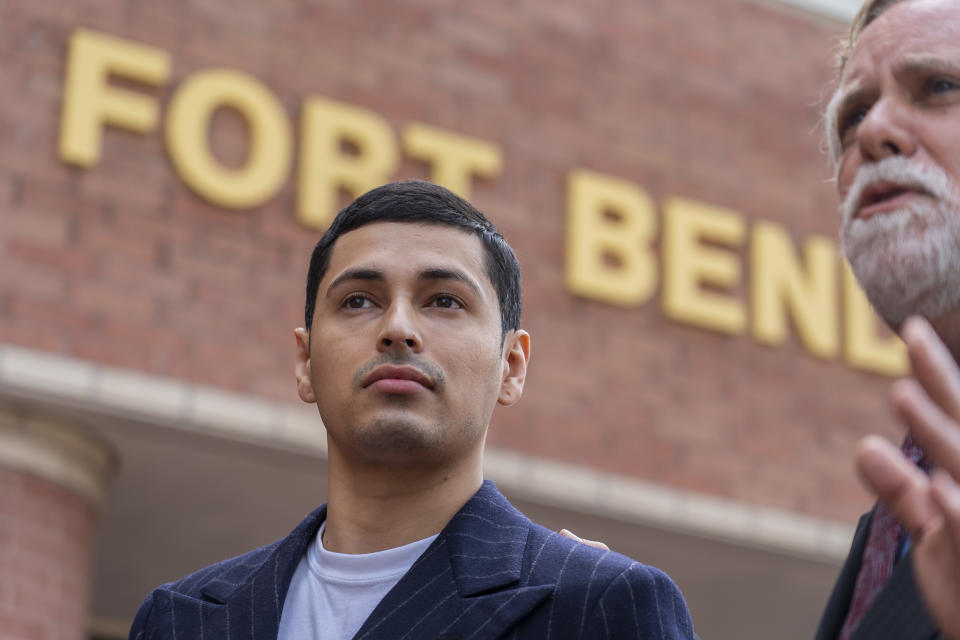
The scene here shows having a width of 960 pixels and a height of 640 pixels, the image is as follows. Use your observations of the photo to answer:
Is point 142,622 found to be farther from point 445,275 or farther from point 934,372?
point 934,372

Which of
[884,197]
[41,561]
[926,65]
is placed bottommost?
[41,561]

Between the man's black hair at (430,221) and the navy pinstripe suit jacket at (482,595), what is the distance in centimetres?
44

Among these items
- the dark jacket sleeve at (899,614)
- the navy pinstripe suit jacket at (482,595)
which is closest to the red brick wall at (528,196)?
the navy pinstripe suit jacket at (482,595)

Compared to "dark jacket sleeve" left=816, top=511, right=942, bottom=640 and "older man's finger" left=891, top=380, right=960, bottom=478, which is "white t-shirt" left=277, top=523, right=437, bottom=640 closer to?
"dark jacket sleeve" left=816, top=511, right=942, bottom=640

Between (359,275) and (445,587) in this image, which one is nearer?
(445,587)

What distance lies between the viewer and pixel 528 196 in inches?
438

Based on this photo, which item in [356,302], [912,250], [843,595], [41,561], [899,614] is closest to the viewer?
[899,614]

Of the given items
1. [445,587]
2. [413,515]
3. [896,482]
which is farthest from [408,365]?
[896,482]

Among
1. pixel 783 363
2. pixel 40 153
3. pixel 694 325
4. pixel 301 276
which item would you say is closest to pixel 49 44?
pixel 40 153

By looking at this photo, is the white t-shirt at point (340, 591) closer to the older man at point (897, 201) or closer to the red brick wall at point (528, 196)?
the older man at point (897, 201)

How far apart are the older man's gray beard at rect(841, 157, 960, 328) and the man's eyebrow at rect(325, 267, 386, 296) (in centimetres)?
94

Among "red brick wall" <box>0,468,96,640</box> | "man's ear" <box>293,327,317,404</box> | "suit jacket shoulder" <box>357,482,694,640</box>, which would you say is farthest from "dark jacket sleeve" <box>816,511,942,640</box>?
"red brick wall" <box>0,468,96,640</box>

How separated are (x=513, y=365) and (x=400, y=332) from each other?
0.44 m

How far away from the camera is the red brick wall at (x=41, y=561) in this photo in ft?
29.7
